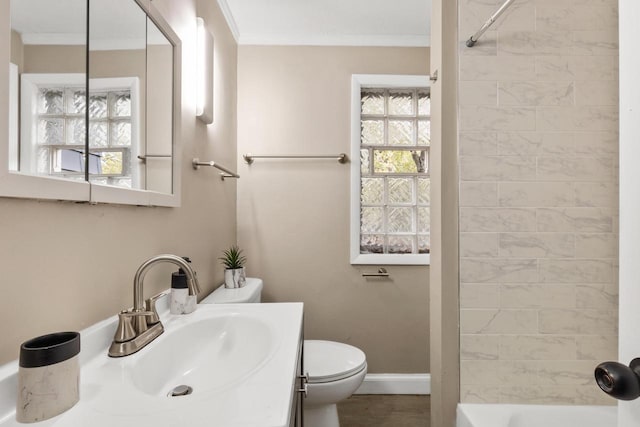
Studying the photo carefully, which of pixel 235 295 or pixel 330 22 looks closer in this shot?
pixel 235 295

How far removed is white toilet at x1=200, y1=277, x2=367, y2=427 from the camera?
149 centimetres

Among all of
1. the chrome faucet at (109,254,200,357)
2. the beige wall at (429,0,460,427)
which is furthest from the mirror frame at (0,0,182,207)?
the beige wall at (429,0,460,427)

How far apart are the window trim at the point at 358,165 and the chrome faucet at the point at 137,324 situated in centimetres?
145

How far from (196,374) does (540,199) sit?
55.8 inches

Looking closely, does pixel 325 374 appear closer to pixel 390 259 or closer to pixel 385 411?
pixel 385 411

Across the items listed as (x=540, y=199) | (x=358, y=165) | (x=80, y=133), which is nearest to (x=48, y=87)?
(x=80, y=133)

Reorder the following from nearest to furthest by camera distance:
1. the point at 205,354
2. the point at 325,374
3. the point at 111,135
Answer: the point at 111,135 → the point at 205,354 → the point at 325,374

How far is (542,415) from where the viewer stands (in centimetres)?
130

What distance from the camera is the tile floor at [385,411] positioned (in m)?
1.92

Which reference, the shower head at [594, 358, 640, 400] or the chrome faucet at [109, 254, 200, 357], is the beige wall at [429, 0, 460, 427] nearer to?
the shower head at [594, 358, 640, 400]

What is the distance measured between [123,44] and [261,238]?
1473 mm

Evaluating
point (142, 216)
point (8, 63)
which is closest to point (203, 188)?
point (142, 216)

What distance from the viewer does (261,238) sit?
225cm

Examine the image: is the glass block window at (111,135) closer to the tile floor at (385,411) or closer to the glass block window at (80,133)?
the glass block window at (80,133)
